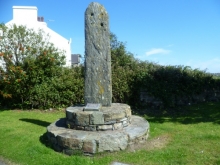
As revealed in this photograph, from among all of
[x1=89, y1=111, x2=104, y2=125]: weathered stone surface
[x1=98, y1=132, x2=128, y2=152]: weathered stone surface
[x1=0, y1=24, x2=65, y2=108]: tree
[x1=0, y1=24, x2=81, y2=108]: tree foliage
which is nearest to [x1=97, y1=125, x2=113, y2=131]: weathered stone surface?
[x1=89, y1=111, x2=104, y2=125]: weathered stone surface

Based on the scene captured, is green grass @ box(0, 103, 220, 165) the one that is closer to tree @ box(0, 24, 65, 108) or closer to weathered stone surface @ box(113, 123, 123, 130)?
weathered stone surface @ box(113, 123, 123, 130)

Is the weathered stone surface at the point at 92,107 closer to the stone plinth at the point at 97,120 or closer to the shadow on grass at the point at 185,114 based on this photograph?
the stone plinth at the point at 97,120

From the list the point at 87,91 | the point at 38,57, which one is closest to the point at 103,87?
the point at 87,91

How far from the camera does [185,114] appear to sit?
334 inches

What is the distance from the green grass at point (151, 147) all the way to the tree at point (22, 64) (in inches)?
114

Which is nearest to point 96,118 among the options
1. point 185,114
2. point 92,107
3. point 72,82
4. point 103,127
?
point 103,127

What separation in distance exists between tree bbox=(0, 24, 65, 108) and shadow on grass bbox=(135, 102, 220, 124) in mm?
5117

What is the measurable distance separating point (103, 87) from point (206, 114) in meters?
5.17

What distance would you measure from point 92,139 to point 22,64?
714 centimetres

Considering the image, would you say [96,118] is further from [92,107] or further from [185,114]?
[185,114]

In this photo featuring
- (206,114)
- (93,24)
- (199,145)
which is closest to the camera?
(199,145)

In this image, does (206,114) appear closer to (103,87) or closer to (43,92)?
(103,87)

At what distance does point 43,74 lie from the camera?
984 cm

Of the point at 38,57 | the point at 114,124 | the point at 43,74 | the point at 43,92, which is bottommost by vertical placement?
the point at 114,124
